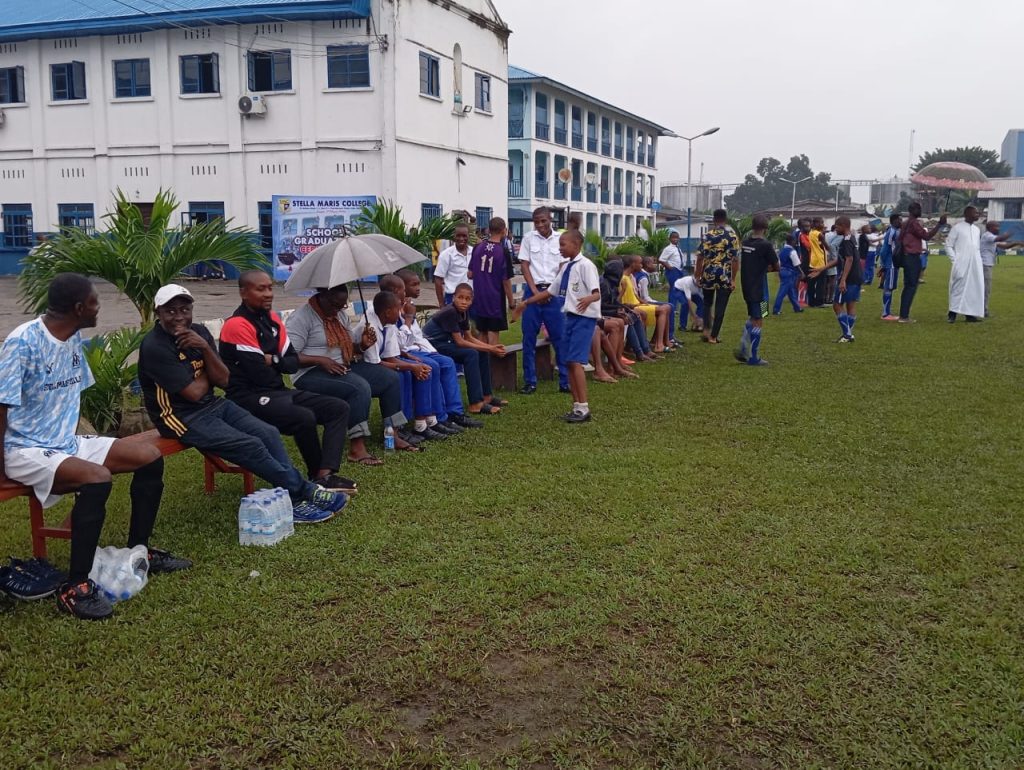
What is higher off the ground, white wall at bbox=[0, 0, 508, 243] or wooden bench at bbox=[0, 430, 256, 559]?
white wall at bbox=[0, 0, 508, 243]

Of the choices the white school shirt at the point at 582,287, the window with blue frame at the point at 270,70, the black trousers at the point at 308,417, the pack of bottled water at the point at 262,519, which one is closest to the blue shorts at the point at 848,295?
the white school shirt at the point at 582,287

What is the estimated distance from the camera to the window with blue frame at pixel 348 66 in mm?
24766

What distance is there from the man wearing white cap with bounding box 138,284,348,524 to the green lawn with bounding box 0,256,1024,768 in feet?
1.14

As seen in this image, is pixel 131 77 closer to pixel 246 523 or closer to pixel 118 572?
pixel 246 523

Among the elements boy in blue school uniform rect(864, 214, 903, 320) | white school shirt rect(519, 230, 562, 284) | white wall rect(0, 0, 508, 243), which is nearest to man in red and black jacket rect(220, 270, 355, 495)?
white school shirt rect(519, 230, 562, 284)

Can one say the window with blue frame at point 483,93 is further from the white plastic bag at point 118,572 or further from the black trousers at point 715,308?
the white plastic bag at point 118,572

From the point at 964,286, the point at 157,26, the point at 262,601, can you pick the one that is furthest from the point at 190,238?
the point at 157,26

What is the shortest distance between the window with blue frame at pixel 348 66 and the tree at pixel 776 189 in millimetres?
93492

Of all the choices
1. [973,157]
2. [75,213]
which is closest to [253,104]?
[75,213]

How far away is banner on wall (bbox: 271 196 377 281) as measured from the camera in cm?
2048

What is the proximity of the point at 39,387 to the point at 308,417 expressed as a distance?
1880 mm

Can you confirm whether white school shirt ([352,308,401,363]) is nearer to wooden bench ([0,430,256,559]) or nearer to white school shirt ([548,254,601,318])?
wooden bench ([0,430,256,559])

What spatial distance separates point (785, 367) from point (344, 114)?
1777 cm

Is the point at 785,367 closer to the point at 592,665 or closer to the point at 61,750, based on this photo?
the point at 592,665
